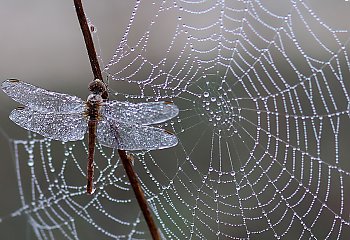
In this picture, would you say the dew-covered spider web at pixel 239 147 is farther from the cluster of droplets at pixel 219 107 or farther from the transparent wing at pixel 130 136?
the transparent wing at pixel 130 136

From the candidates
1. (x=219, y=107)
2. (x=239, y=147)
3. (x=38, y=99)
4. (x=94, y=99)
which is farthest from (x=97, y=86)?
(x=239, y=147)

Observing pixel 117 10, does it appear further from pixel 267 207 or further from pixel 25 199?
pixel 267 207

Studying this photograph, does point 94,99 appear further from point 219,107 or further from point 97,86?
point 219,107

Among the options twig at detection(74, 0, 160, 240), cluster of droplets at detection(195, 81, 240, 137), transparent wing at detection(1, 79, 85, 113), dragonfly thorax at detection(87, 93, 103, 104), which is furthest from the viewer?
cluster of droplets at detection(195, 81, 240, 137)

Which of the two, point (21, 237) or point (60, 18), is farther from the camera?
point (60, 18)

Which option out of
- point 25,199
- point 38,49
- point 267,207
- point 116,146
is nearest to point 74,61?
point 38,49

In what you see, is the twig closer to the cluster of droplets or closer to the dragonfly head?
the dragonfly head

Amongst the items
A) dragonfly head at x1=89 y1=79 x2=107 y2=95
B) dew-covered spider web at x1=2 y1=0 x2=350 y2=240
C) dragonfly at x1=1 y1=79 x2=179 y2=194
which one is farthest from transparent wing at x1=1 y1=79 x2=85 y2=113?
dew-covered spider web at x1=2 y1=0 x2=350 y2=240
